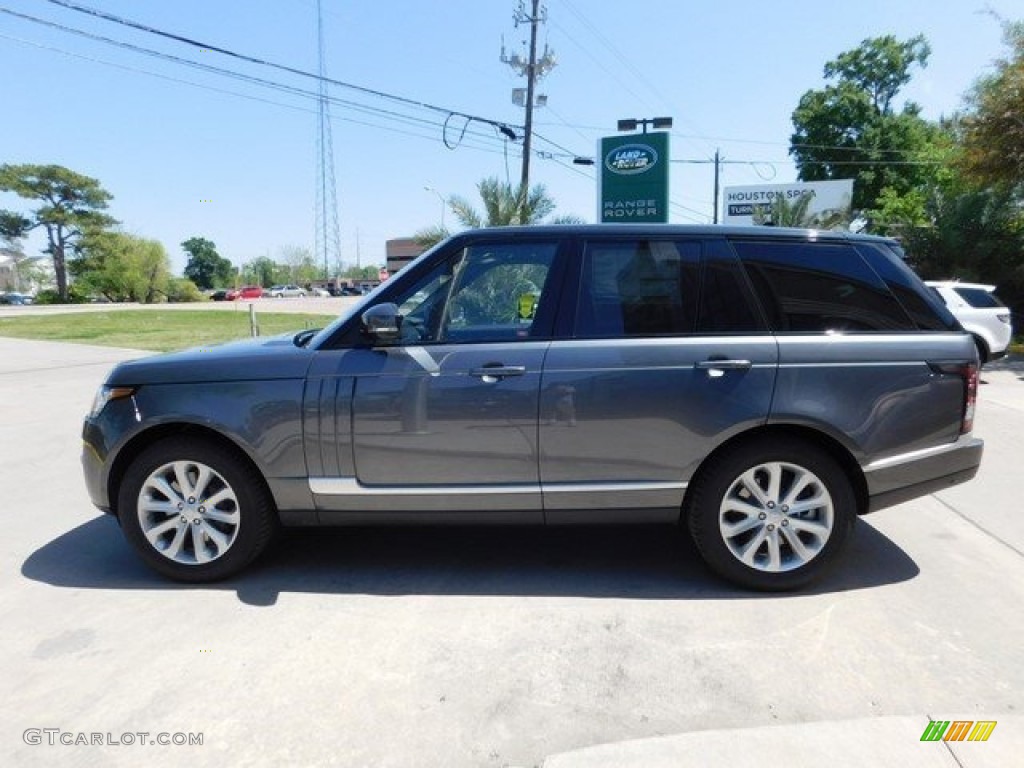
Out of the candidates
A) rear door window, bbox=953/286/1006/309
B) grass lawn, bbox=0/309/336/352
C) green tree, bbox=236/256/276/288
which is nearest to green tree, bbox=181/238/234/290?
green tree, bbox=236/256/276/288

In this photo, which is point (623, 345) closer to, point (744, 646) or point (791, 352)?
point (791, 352)

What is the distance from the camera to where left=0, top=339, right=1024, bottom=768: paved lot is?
246cm

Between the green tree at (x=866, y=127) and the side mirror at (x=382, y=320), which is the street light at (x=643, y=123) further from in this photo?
the green tree at (x=866, y=127)

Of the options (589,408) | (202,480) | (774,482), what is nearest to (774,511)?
(774,482)

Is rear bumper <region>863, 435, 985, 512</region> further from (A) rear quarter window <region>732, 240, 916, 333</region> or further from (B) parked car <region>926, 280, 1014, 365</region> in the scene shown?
(B) parked car <region>926, 280, 1014, 365</region>

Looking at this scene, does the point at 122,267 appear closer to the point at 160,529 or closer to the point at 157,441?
the point at 157,441

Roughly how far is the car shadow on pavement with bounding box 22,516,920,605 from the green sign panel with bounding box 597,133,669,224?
14919 millimetres

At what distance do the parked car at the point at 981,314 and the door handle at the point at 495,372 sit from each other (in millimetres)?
11786

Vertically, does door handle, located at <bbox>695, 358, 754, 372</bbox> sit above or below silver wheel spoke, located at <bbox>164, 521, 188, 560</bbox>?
above

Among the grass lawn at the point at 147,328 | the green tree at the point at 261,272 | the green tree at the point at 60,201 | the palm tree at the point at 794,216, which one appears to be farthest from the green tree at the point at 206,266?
the palm tree at the point at 794,216

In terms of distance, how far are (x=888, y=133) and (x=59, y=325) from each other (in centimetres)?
5062

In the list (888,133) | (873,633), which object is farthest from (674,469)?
(888,133)

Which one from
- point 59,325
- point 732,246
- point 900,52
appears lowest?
point 59,325

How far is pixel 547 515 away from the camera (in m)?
3.62
